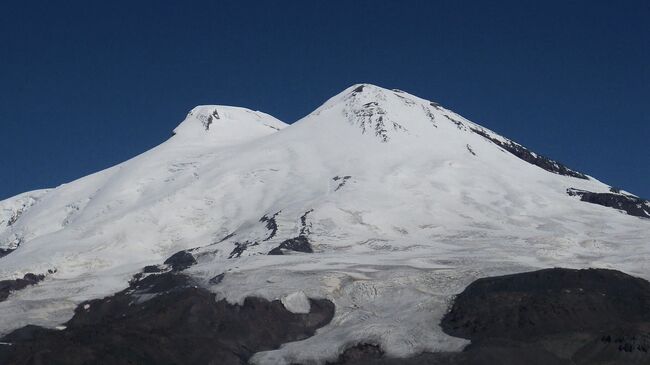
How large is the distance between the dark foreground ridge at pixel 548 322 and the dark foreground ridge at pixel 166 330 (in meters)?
14.6

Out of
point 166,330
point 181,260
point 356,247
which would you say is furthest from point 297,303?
point 181,260

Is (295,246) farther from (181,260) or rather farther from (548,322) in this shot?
(548,322)

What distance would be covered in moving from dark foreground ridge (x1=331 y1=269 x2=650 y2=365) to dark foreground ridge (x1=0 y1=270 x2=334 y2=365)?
1457cm

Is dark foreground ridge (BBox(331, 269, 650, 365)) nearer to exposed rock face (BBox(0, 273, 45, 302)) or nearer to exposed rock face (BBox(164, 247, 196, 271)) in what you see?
exposed rock face (BBox(164, 247, 196, 271))

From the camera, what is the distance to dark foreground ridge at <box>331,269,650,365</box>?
108375 mm

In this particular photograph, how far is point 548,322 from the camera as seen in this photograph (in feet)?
390

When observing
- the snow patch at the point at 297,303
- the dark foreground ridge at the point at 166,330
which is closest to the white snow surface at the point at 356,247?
the snow patch at the point at 297,303

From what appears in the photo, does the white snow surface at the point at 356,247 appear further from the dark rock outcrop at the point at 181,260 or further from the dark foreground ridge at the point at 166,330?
the dark foreground ridge at the point at 166,330

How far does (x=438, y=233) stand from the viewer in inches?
6841

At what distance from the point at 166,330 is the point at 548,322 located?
142ft

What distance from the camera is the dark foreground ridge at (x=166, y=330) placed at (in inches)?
4486

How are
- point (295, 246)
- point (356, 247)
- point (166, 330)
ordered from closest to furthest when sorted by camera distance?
point (166, 330)
point (295, 246)
point (356, 247)

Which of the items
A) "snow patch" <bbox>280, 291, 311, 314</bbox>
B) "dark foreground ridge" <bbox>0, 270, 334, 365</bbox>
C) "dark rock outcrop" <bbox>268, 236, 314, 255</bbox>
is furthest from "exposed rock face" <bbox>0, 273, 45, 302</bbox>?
"snow patch" <bbox>280, 291, 311, 314</bbox>

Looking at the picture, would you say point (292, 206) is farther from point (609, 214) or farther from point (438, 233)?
point (609, 214)
